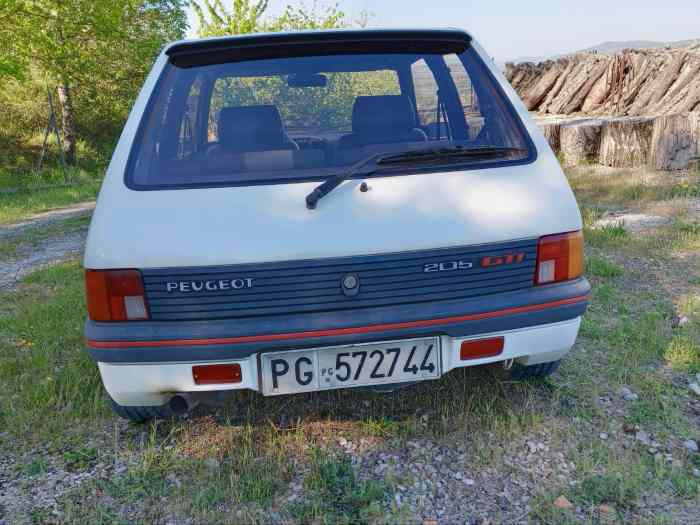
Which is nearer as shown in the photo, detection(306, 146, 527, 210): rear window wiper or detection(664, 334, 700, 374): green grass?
detection(306, 146, 527, 210): rear window wiper

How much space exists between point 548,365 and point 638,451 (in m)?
0.50

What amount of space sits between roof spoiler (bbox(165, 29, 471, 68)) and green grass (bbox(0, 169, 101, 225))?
7.29 m

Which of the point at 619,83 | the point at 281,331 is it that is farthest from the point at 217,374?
the point at 619,83

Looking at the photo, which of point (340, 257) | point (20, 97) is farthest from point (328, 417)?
point (20, 97)

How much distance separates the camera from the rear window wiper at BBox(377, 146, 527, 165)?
2.21 m

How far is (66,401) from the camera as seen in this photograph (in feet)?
9.55

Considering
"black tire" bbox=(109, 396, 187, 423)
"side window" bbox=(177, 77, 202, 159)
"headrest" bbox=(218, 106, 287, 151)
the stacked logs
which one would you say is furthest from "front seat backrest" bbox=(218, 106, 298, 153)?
the stacked logs

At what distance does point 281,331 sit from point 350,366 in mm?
302

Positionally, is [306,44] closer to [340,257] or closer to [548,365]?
[340,257]

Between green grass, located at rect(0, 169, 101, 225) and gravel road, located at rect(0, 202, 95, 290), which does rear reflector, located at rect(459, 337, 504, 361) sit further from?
green grass, located at rect(0, 169, 101, 225)

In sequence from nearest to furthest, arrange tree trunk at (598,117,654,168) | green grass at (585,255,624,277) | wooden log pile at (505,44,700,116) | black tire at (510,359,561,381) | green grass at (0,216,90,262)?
1. black tire at (510,359,561,381)
2. green grass at (585,255,624,277)
3. green grass at (0,216,90,262)
4. tree trunk at (598,117,654,168)
5. wooden log pile at (505,44,700,116)

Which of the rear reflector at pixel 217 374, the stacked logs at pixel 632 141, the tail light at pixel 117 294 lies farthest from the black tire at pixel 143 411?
the stacked logs at pixel 632 141

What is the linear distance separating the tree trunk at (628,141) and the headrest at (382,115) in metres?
5.89

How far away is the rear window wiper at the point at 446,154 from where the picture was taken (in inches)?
86.8
